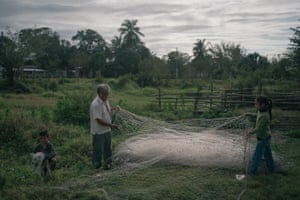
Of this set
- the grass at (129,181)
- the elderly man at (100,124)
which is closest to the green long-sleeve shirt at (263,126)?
the grass at (129,181)

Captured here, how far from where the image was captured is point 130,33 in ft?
176

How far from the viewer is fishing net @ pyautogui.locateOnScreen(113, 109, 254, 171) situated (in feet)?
20.3

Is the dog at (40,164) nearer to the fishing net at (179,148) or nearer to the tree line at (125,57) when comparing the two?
the fishing net at (179,148)

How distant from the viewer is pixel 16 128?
842cm

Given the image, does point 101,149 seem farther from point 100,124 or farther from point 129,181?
point 129,181

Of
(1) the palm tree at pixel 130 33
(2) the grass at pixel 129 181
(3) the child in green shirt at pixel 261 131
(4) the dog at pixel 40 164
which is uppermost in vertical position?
(1) the palm tree at pixel 130 33

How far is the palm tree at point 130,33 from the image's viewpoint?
5334 cm

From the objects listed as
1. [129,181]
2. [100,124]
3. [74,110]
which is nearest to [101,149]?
[100,124]

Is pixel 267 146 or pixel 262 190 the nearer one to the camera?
pixel 262 190

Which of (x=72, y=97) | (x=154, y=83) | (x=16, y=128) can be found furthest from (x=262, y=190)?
(x=154, y=83)

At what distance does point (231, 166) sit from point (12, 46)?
86.5ft

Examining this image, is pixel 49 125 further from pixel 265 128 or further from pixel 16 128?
pixel 265 128

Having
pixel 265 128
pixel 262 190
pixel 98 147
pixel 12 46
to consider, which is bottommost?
pixel 262 190

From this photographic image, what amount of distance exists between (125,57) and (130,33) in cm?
773
